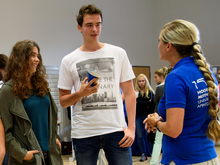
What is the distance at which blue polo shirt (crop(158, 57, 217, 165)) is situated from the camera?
4.07 feet

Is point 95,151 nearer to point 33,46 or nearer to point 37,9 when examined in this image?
point 33,46

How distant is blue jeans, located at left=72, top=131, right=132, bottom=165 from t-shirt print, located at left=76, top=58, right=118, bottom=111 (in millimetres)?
216

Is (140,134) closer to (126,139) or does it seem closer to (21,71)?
(126,139)

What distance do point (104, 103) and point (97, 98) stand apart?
64 mm

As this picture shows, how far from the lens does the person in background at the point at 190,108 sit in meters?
1.24

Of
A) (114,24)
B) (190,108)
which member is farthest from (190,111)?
(114,24)

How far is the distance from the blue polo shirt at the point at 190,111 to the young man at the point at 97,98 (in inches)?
19.0

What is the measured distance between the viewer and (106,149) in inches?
66.6

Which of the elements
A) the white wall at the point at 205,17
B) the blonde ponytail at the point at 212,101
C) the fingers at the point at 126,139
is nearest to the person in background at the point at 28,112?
the fingers at the point at 126,139

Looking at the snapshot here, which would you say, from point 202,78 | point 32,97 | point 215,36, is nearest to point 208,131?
point 202,78

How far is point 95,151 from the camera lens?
5.58 feet

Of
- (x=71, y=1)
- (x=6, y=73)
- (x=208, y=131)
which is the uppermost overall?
(x=71, y=1)

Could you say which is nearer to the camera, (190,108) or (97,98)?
(190,108)

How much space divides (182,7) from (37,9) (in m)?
5.57
